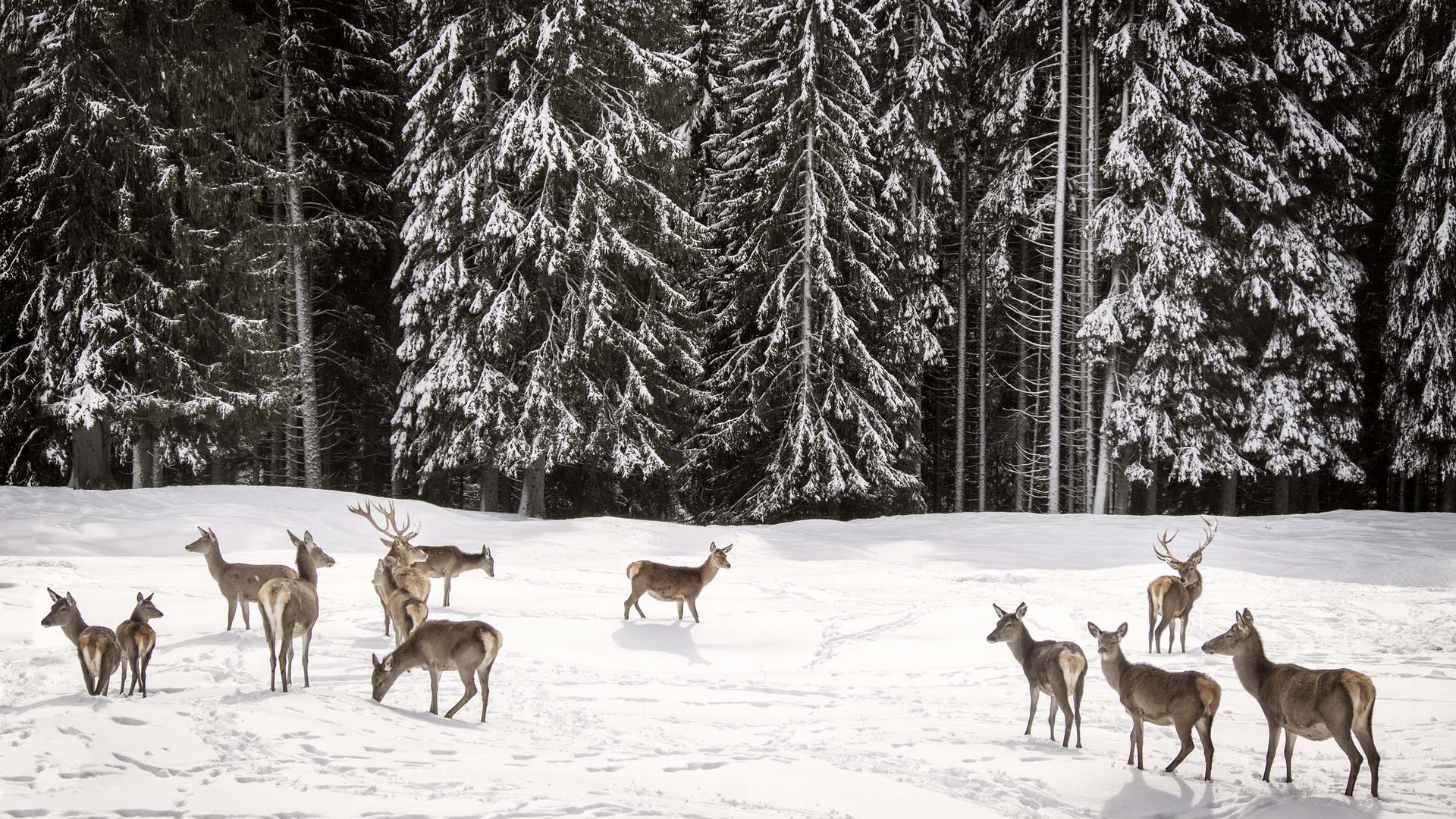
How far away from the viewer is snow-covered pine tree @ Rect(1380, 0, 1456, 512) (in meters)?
22.8

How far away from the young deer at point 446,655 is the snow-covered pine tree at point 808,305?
1414 centimetres

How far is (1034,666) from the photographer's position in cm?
801

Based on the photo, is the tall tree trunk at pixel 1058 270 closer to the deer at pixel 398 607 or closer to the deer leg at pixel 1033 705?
the deer leg at pixel 1033 705

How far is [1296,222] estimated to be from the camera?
24672 mm

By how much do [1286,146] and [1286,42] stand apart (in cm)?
262

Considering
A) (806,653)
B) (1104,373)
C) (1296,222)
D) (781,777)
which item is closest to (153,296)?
(806,653)

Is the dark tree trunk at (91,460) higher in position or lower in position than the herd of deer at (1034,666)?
higher

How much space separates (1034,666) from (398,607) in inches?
216

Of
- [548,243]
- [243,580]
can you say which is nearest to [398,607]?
[243,580]

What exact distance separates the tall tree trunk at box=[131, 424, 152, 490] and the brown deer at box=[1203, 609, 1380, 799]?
17129 millimetres

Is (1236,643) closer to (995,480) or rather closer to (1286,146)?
(1286,146)

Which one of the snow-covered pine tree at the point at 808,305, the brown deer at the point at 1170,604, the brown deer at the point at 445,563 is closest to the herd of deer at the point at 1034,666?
the brown deer at the point at 445,563

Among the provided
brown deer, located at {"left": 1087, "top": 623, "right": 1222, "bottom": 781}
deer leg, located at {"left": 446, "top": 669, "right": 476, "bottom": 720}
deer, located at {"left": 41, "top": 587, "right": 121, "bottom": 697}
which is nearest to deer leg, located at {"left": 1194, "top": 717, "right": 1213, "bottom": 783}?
brown deer, located at {"left": 1087, "top": 623, "right": 1222, "bottom": 781}

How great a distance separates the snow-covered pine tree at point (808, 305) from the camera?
22.2 m
